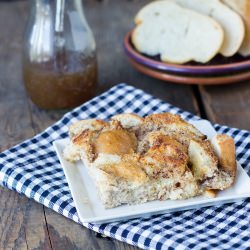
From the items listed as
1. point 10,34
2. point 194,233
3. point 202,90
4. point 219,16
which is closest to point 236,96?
point 202,90

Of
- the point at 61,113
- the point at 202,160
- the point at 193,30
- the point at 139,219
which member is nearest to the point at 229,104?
the point at 193,30

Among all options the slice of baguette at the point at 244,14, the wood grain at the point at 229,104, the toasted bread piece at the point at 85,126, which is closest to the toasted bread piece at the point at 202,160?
the toasted bread piece at the point at 85,126

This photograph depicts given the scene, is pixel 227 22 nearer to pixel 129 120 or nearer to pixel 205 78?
pixel 205 78

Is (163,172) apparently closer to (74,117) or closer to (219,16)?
(74,117)

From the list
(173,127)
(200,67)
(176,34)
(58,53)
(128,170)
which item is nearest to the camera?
(128,170)

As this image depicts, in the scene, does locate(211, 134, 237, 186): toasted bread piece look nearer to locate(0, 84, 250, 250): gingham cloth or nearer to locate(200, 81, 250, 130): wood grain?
locate(0, 84, 250, 250): gingham cloth

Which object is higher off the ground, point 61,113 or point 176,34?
point 176,34

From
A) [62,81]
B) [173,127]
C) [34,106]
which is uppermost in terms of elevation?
[173,127]

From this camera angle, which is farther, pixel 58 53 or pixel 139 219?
pixel 58 53

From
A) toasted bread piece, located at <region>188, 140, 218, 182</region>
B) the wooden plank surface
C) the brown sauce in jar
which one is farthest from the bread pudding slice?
the brown sauce in jar
